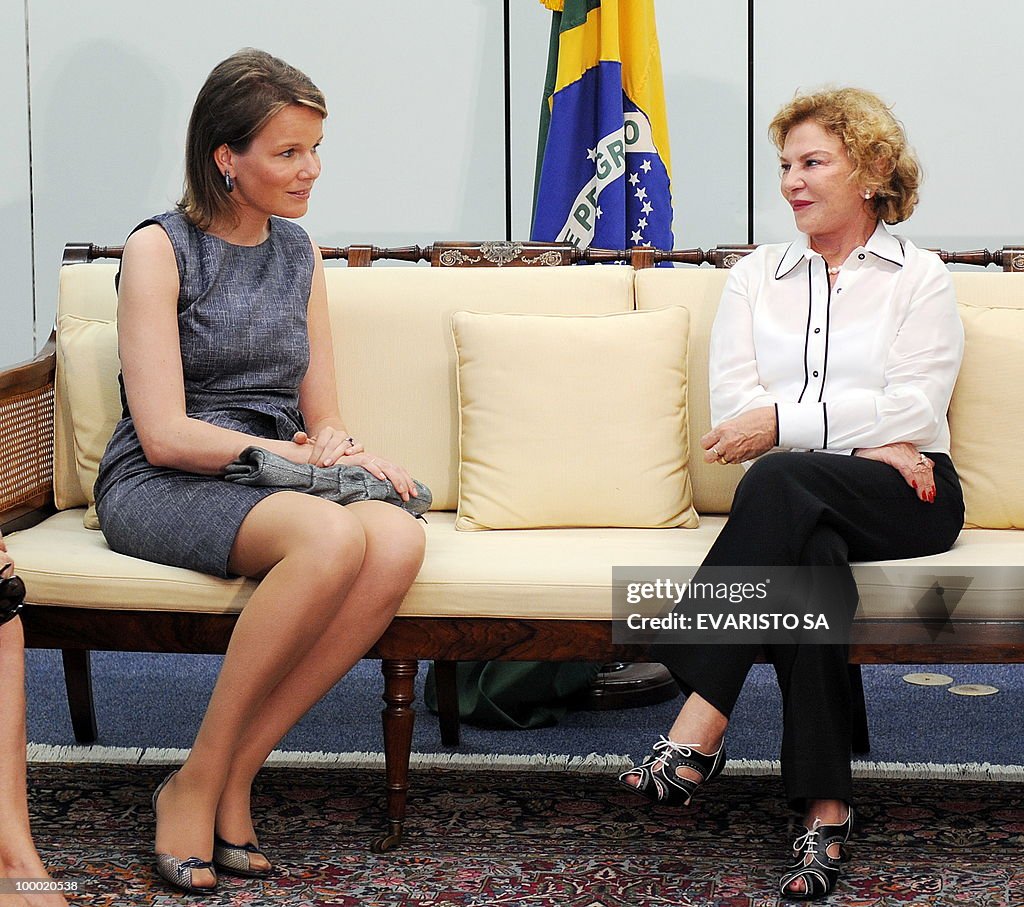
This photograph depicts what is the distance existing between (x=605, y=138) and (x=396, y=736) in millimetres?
1523

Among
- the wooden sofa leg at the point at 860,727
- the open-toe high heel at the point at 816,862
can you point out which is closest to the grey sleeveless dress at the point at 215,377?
the open-toe high heel at the point at 816,862

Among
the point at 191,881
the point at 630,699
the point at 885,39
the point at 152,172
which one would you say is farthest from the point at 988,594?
the point at 152,172

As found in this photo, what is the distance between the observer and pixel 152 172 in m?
3.85

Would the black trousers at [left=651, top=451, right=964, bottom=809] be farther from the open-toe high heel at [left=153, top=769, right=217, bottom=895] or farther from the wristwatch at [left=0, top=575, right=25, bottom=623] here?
the wristwatch at [left=0, top=575, right=25, bottom=623]

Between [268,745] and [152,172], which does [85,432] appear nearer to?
[268,745]

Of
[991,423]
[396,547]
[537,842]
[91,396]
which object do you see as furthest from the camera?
[91,396]

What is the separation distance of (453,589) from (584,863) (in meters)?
0.47

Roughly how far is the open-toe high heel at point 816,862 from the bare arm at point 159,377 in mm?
1039

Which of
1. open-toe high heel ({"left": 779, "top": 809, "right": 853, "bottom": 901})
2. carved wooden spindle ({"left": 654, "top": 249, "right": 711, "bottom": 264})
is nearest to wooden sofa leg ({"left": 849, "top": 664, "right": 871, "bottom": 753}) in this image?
open-toe high heel ({"left": 779, "top": 809, "right": 853, "bottom": 901})

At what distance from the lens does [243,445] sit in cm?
206

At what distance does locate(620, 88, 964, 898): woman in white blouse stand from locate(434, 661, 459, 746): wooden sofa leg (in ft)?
2.07

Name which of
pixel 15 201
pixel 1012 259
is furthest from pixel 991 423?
pixel 15 201

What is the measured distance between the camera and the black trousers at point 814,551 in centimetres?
183

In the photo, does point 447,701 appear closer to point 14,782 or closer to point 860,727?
A: point 860,727
